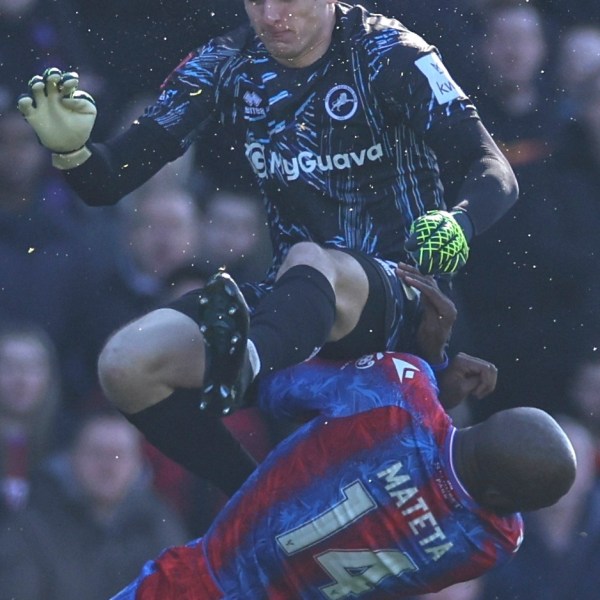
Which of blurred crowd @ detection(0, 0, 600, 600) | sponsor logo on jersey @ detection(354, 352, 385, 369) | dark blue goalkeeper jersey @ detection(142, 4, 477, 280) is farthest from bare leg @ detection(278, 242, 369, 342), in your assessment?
blurred crowd @ detection(0, 0, 600, 600)

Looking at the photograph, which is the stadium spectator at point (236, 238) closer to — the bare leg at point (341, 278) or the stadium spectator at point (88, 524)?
the stadium spectator at point (88, 524)

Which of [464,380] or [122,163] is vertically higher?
[122,163]

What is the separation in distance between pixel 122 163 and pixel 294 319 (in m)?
0.86

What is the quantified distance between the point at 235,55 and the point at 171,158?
1.23 feet

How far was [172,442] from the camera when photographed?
5.37 metres

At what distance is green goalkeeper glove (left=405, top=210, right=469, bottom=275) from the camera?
4941 mm

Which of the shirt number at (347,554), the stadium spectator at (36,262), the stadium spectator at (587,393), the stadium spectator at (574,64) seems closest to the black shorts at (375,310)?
the shirt number at (347,554)

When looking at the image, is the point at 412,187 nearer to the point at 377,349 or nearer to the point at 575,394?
the point at 377,349

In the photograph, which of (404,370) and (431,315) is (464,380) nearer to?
(431,315)

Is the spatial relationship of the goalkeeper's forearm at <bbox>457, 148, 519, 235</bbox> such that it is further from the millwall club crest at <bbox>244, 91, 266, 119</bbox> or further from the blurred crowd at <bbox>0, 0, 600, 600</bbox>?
the blurred crowd at <bbox>0, 0, 600, 600</bbox>

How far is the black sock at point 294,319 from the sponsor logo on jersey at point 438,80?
2.14 feet

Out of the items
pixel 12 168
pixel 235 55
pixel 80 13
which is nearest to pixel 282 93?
pixel 235 55

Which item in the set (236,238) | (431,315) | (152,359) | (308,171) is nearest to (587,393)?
(236,238)

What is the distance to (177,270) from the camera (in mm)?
6727
